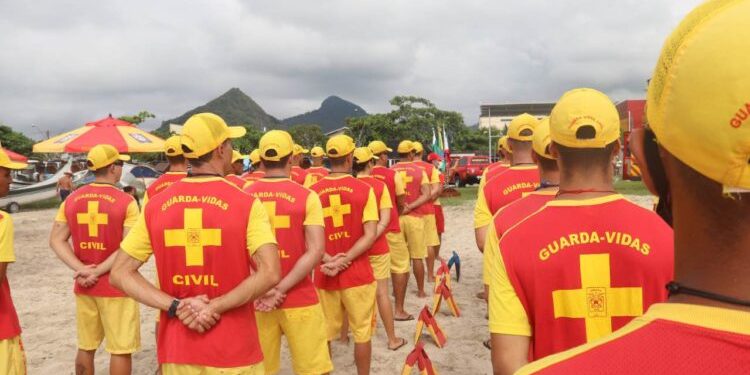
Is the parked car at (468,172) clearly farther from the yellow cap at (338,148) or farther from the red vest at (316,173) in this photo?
the yellow cap at (338,148)

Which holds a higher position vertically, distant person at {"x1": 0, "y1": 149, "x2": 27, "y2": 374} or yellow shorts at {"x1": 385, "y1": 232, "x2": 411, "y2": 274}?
distant person at {"x1": 0, "y1": 149, "x2": 27, "y2": 374}

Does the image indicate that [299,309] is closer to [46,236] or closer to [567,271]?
[567,271]

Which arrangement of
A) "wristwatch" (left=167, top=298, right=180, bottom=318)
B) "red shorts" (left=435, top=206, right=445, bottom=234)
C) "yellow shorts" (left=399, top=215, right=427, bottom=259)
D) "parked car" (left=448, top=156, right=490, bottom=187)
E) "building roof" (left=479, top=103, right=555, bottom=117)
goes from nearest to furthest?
1. "wristwatch" (left=167, top=298, right=180, bottom=318)
2. "yellow shorts" (left=399, top=215, right=427, bottom=259)
3. "red shorts" (left=435, top=206, right=445, bottom=234)
4. "parked car" (left=448, top=156, right=490, bottom=187)
5. "building roof" (left=479, top=103, right=555, bottom=117)

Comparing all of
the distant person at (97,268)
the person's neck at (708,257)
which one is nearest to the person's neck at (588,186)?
the person's neck at (708,257)

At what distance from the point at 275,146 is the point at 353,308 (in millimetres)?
1713

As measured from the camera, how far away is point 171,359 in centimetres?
Answer: 287

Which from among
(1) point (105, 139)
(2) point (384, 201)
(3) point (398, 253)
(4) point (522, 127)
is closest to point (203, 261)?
(2) point (384, 201)

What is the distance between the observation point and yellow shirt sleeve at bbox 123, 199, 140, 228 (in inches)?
180

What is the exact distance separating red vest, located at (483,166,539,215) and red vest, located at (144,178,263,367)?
226cm

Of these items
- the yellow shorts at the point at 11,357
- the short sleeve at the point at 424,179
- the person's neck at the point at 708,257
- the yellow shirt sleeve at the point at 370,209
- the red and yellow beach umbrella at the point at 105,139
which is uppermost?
the red and yellow beach umbrella at the point at 105,139

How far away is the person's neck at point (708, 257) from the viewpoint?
0.82 m

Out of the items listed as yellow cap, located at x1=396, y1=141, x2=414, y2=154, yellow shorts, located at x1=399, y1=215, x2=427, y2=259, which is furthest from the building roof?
yellow shorts, located at x1=399, y1=215, x2=427, y2=259

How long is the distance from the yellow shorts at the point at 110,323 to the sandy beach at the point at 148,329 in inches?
42.3

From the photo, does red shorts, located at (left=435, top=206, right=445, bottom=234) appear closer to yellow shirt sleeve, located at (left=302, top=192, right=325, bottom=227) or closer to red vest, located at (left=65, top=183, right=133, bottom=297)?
yellow shirt sleeve, located at (left=302, top=192, right=325, bottom=227)
